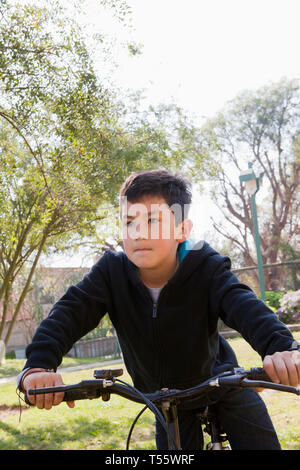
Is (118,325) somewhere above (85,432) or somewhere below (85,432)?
above

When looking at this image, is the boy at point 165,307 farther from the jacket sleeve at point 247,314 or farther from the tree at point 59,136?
the tree at point 59,136

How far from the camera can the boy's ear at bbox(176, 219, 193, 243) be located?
2.33 meters

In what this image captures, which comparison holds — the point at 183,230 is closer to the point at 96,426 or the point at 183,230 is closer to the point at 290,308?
the point at 96,426

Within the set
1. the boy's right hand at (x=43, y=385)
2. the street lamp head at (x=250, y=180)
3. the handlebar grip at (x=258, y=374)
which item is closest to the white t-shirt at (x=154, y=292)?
the boy's right hand at (x=43, y=385)

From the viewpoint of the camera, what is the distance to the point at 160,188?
229cm

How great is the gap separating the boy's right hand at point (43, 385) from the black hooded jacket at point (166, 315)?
320 mm

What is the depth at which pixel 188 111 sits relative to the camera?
10.5 metres

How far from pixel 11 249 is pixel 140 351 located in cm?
841

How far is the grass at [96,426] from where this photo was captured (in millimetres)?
5594

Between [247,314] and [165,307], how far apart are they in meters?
0.44

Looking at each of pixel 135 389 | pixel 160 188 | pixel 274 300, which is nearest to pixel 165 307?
pixel 160 188

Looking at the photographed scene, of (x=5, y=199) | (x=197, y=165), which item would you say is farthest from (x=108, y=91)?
(x=197, y=165)

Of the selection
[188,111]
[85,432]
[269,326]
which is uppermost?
[188,111]

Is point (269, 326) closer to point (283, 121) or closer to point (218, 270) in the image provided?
point (218, 270)
